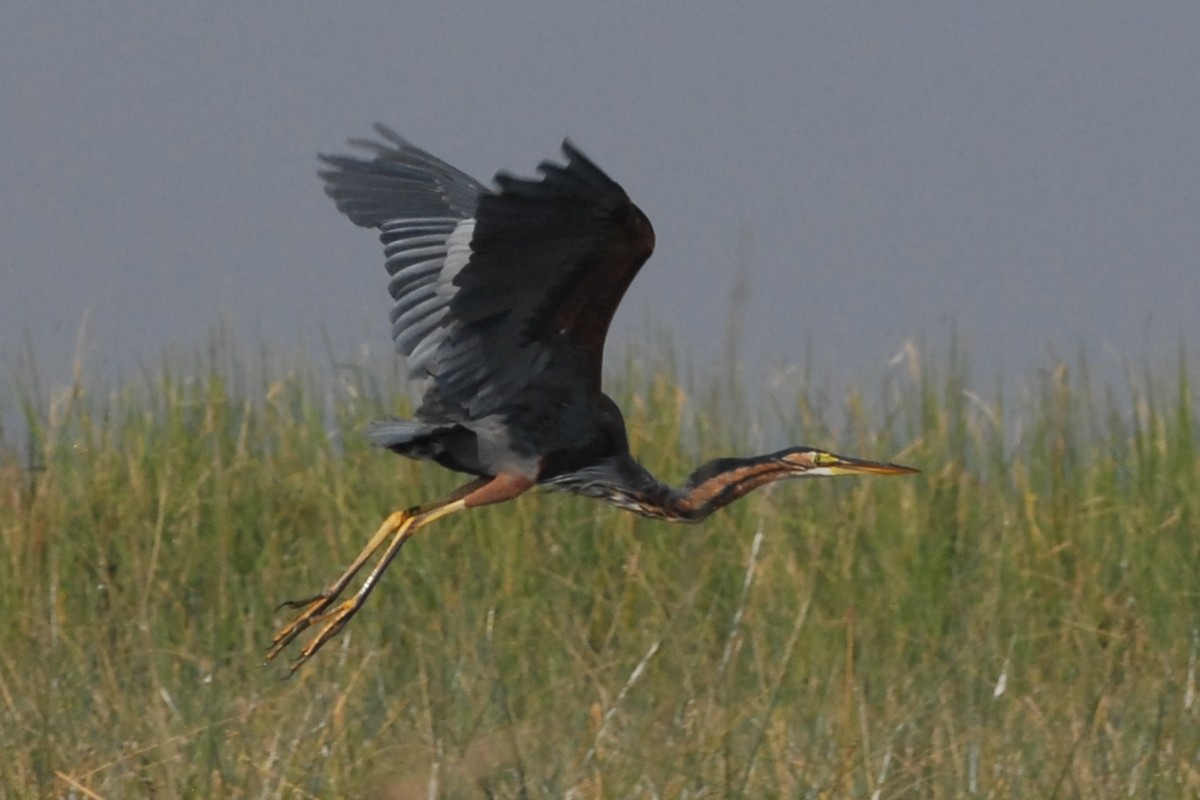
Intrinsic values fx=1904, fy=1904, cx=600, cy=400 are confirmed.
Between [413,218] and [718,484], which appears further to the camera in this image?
[413,218]

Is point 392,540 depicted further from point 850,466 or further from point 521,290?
point 850,466

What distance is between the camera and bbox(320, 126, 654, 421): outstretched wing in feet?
10.9

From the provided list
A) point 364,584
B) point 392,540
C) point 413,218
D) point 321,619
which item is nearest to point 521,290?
point 392,540

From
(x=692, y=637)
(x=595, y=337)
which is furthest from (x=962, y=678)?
(x=595, y=337)

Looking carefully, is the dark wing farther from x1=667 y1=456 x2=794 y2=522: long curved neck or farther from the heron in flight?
x1=667 y1=456 x2=794 y2=522: long curved neck

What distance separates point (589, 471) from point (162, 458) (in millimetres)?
2264

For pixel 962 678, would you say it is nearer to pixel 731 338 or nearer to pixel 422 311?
pixel 731 338

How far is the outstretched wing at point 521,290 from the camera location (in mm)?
3309

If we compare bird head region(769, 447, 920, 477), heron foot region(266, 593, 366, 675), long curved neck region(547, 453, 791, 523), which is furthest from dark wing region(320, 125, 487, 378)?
bird head region(769, 447, 920, 477)

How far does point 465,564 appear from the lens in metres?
5.25

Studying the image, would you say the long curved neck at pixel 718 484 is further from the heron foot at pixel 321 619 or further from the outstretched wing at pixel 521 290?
the heron foot at pixel 321 619

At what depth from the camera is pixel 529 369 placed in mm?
3672

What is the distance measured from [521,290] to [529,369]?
203 mm

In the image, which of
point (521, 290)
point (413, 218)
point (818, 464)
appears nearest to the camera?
point (521, 290)
